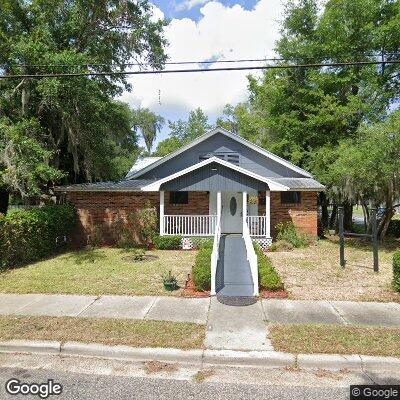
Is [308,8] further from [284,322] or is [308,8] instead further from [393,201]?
[284,322]

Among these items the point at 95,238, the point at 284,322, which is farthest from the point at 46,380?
the point at 95,238

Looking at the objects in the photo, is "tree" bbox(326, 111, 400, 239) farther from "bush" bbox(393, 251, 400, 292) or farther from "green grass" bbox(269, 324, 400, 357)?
"green grass" bbox(269, 324, 400, 357)

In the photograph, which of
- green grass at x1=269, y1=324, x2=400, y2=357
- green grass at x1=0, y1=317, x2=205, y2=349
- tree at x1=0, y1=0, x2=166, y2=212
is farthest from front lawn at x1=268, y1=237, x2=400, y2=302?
tree at x1=0, y1=0, x2=166, y2=212

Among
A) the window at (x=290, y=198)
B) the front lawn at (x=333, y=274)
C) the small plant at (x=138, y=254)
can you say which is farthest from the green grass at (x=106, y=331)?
the window at (x=290, y=198)

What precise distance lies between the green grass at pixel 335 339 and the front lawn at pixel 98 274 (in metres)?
3.55

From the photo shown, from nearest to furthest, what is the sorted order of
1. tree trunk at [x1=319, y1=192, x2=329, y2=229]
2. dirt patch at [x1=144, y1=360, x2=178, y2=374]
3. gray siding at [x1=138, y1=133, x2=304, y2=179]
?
dirt patch at [x1=144, y1=360, x2=178, y2=374], gray siding at [x1=138, y1=133, x2=304, y2=179], tree trunk at [x1=319, y1=192, x2=329, y2=229]

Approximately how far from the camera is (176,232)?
17.0 metres

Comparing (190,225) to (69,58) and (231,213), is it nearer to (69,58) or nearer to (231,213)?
(231,213)

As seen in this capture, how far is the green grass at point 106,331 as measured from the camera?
6023 mm

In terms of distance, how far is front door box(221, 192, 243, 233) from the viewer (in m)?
18.2

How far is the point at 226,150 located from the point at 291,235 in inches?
241

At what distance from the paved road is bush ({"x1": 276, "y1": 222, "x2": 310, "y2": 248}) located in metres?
12.6

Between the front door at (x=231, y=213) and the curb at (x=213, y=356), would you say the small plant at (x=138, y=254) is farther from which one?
the curb at (x=213, y=356)

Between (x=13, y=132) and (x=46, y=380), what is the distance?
37.0ft
